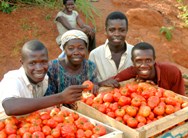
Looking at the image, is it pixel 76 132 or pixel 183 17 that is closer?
pixel 76 132

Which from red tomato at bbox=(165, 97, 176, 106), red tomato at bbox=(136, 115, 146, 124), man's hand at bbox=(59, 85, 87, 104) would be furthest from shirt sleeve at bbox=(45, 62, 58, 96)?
red tomato at bbox=(165, 97, 176, 106)

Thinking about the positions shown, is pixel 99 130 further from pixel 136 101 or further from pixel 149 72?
pixel 149 72

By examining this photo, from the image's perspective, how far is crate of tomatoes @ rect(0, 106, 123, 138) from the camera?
2482 mm

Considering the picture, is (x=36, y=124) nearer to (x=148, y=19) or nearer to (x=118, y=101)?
(x=118, y=101)

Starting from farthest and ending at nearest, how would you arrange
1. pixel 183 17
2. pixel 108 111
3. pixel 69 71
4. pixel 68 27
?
pixel 183 17
pixel 68 27
pixel 69 71
pixel 108 111

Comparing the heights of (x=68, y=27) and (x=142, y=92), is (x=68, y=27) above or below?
above

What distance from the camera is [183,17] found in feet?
35.1

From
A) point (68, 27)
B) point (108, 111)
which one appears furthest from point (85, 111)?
point (68, 27)

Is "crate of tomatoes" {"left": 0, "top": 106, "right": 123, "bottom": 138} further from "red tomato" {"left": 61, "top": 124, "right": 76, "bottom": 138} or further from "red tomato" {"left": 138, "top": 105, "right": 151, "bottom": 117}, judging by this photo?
"red tomato" {"left": 138, "top": 105, "right": 151, "bottom": 117}

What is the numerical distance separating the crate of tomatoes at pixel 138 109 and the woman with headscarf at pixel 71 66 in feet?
1.29

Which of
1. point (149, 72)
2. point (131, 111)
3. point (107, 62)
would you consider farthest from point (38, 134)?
point (107, 62)

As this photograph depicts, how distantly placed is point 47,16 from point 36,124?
678 centimetres

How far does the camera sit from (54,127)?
2.60m

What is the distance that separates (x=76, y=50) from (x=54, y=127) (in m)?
1.05
